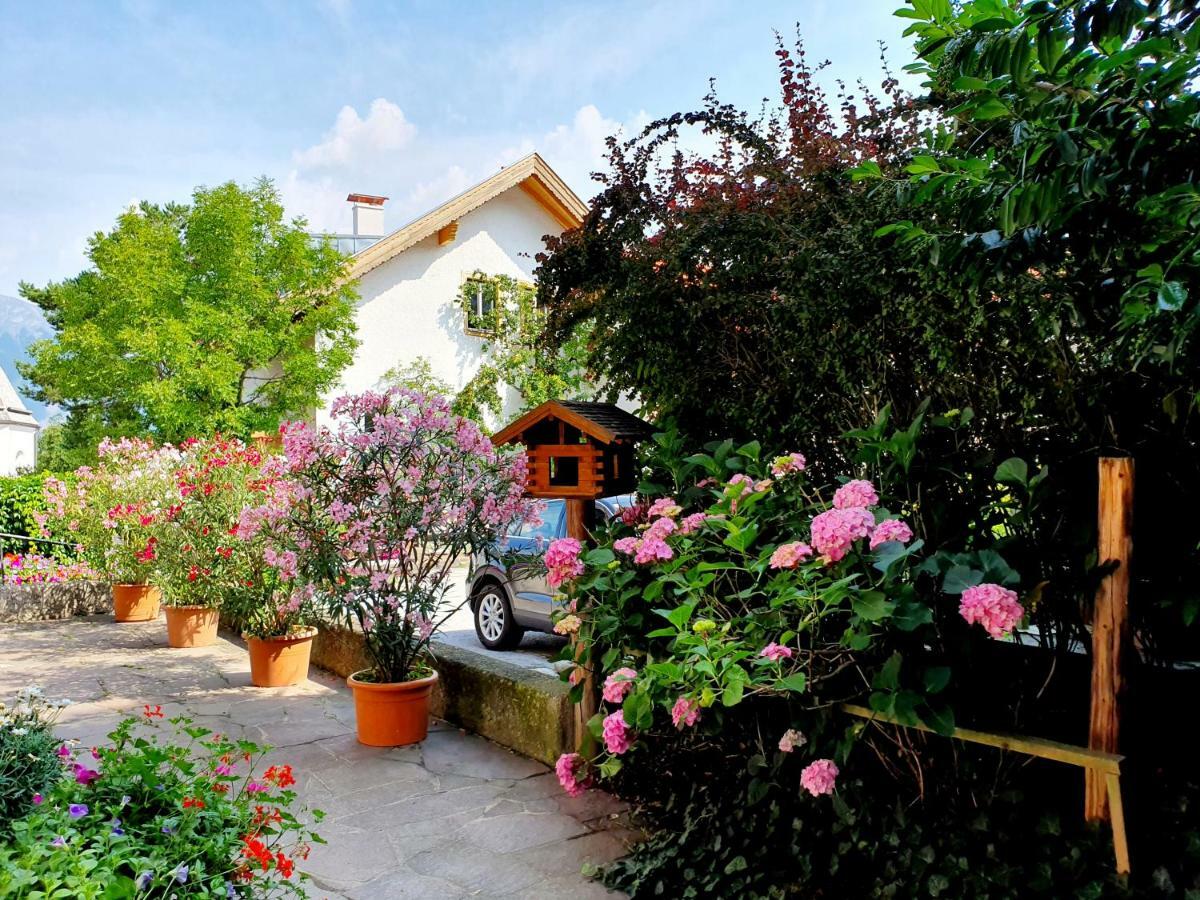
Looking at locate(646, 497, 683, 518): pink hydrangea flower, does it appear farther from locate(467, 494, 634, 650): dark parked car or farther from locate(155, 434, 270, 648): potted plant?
locate(155, 434, 270, 648): potted plant

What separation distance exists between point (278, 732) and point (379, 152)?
19.5 m

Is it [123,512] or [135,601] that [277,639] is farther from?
[135,601]

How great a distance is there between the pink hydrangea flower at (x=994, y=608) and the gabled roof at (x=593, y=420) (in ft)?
6.64

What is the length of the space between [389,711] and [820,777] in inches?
110

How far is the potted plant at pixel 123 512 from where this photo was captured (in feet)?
25.6

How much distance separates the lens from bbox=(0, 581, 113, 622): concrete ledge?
27.4 feet

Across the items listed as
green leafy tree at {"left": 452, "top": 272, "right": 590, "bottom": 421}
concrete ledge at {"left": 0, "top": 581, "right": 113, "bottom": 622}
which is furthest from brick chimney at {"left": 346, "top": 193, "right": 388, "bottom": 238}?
concrete ledge at {"left": 0, "top": 581, "right": 113, "bottom": 622}

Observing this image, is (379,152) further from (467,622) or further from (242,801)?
(242,801)

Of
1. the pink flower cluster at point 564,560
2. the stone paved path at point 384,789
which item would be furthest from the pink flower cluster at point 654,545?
the stone paved path at point 384,789

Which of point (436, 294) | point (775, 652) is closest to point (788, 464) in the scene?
point (775, 652)

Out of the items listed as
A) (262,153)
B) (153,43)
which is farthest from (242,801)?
(262,153)

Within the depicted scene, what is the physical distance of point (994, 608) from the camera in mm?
2289

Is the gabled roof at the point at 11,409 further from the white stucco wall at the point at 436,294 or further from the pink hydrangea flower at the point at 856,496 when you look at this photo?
the pink hydrangea flower at the point at 856,496

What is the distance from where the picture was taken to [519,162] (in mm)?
17500
